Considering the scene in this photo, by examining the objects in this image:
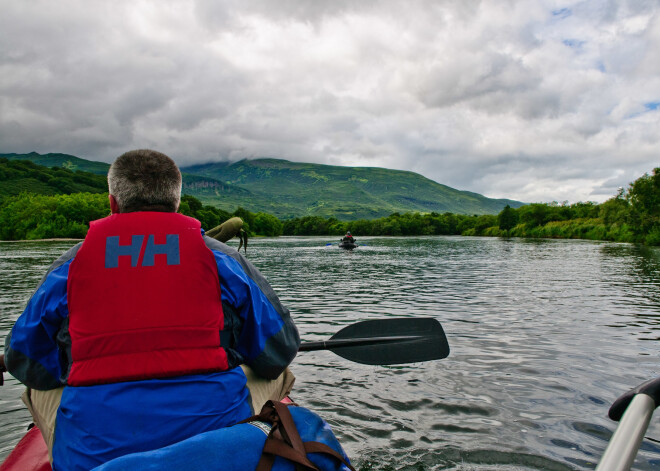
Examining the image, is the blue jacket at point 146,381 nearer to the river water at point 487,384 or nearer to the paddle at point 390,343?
the paddle at point 390,343

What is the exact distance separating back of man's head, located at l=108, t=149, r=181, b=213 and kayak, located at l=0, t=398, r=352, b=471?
1.43m

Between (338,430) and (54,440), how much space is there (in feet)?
11.9

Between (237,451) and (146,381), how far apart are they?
0.66 m

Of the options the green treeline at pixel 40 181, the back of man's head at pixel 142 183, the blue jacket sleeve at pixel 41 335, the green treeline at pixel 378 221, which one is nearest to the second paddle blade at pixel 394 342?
the back of man's head at pixel 142 183

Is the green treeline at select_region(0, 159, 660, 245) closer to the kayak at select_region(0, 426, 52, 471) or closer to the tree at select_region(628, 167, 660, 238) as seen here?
the tree at select_region(628, 167, 660, 238)

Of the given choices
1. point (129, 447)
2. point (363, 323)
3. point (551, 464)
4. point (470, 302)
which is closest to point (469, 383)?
point (551, 464)

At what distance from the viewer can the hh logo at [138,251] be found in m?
2.48

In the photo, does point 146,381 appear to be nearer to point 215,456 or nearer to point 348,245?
point 215,456

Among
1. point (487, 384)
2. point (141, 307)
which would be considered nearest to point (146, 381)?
point (141, 307)

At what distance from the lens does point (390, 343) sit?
4.66 meters

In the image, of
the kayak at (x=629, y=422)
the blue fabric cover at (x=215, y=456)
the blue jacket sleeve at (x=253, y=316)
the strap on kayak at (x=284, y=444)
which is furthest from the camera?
the blue jacket sleeve at (x=253, y=316)

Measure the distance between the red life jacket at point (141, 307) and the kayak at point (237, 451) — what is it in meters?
0.49

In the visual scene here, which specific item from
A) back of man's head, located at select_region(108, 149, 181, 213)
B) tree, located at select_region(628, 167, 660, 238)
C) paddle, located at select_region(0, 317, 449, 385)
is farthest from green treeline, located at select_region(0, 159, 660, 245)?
back of man's head, located at select_region(108, 149, 181, 213)

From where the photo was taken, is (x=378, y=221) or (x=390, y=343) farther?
(x=378, y=221)
